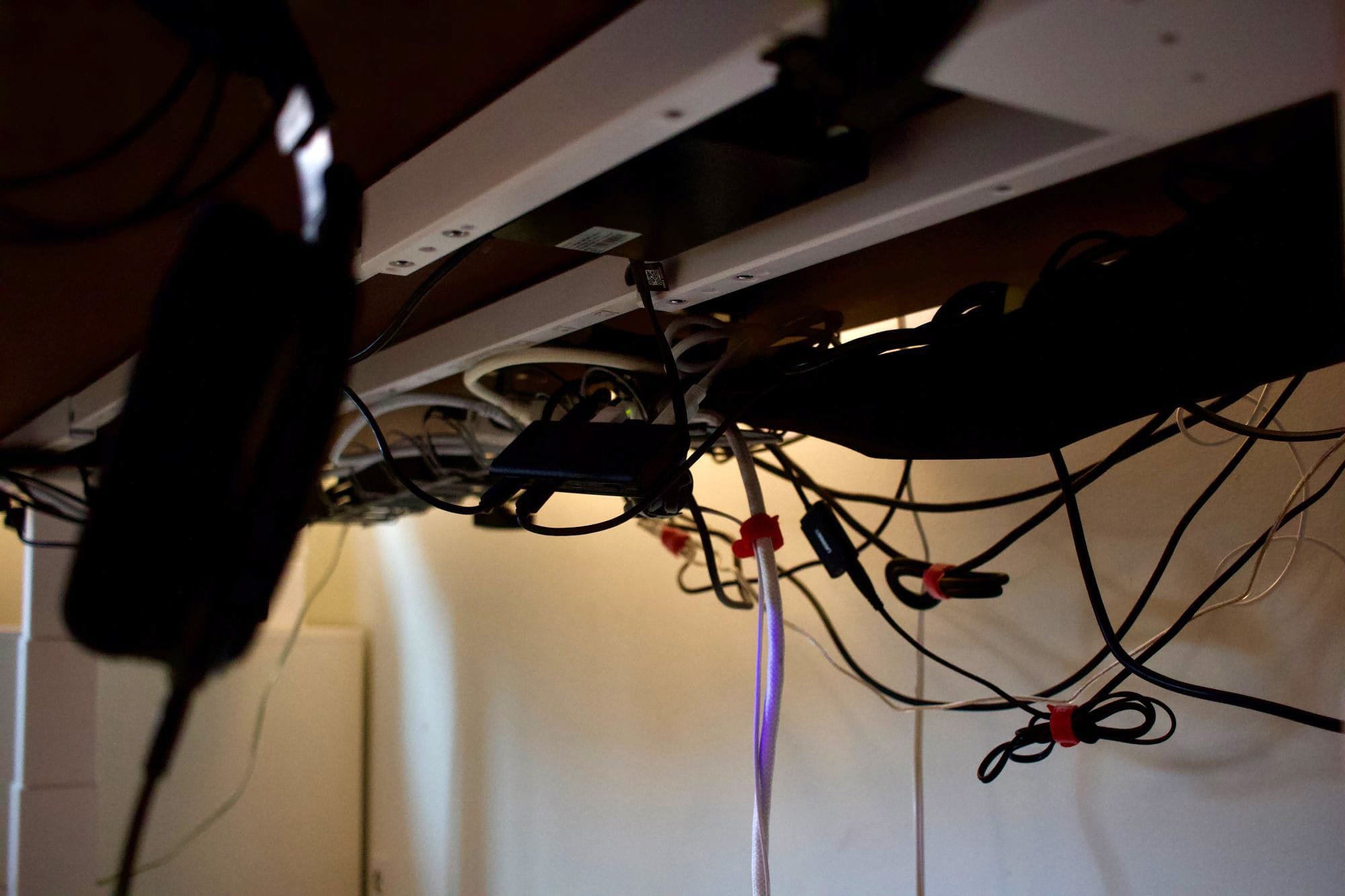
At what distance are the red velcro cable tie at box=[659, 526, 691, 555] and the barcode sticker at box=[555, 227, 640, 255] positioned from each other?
1.92 ft

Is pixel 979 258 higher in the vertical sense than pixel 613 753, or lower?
higher

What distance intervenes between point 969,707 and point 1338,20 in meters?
0.57

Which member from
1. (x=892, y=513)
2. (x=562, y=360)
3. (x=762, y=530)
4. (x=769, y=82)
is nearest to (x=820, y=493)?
(x=892, y=513)

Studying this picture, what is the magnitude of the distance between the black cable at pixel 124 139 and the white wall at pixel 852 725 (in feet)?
2.43

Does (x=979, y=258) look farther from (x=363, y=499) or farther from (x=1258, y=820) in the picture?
(x=363, y=499)

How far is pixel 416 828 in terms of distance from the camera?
175cm

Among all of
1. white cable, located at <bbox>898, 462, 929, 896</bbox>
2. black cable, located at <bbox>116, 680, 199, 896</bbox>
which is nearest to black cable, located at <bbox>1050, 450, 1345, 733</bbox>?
white cable, located at <bbox>898, 462, 929, 896</bbox>

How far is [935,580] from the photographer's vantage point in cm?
71

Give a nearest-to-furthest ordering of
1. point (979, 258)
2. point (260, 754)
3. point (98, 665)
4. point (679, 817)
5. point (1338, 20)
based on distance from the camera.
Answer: point (1338, 20), point (979, 258), point (679, 817), point (98, 665), point (260, 754)

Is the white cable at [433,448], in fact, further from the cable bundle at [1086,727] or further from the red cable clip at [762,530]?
the cable bundle at [1086,727]

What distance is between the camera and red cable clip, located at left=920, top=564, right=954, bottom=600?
703 mm

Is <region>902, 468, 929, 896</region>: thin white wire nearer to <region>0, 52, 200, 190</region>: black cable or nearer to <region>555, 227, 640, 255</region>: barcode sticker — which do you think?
<region>555, 227, 640, 255</region>: barcode sticker

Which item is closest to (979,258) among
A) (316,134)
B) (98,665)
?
(316,134)

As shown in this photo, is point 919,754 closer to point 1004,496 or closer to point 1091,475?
point 1004,496
